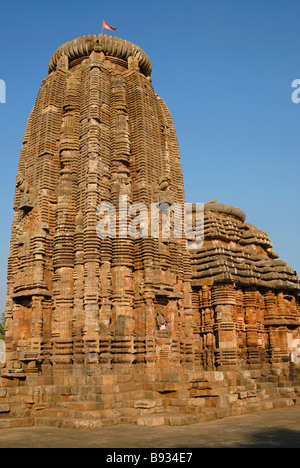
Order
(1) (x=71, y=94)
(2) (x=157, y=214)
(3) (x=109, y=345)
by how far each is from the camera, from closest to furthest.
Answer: (3) (x=109, y=345)
(2) (x=157, y=214)
(1) (x=71, y=94)

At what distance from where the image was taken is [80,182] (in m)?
20.8

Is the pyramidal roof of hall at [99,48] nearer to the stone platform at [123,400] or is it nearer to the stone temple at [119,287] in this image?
the stone temple at [119,287]

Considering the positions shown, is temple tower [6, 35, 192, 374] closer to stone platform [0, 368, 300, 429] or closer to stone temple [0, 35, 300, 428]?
stone temple [0, 35, 300, 428]

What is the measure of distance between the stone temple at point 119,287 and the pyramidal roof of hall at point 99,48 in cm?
7

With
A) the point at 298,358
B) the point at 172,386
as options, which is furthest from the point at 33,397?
the point at 298,358

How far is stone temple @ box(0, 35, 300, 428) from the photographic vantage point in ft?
55.6

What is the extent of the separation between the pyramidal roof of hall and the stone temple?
7 cm

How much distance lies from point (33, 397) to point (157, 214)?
928 centimetres

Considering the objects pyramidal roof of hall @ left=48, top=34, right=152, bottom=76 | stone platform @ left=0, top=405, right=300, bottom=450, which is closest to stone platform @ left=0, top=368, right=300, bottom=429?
stone platform @ left=0, top=405, right=300, bottom=450

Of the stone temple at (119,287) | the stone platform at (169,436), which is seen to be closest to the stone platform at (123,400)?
the stone temple at (119,287)

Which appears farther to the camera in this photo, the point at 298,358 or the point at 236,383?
the point at 298,358

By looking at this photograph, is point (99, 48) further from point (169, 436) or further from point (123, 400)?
point (169, 436)

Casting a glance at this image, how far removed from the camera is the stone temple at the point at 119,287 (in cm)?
1694
